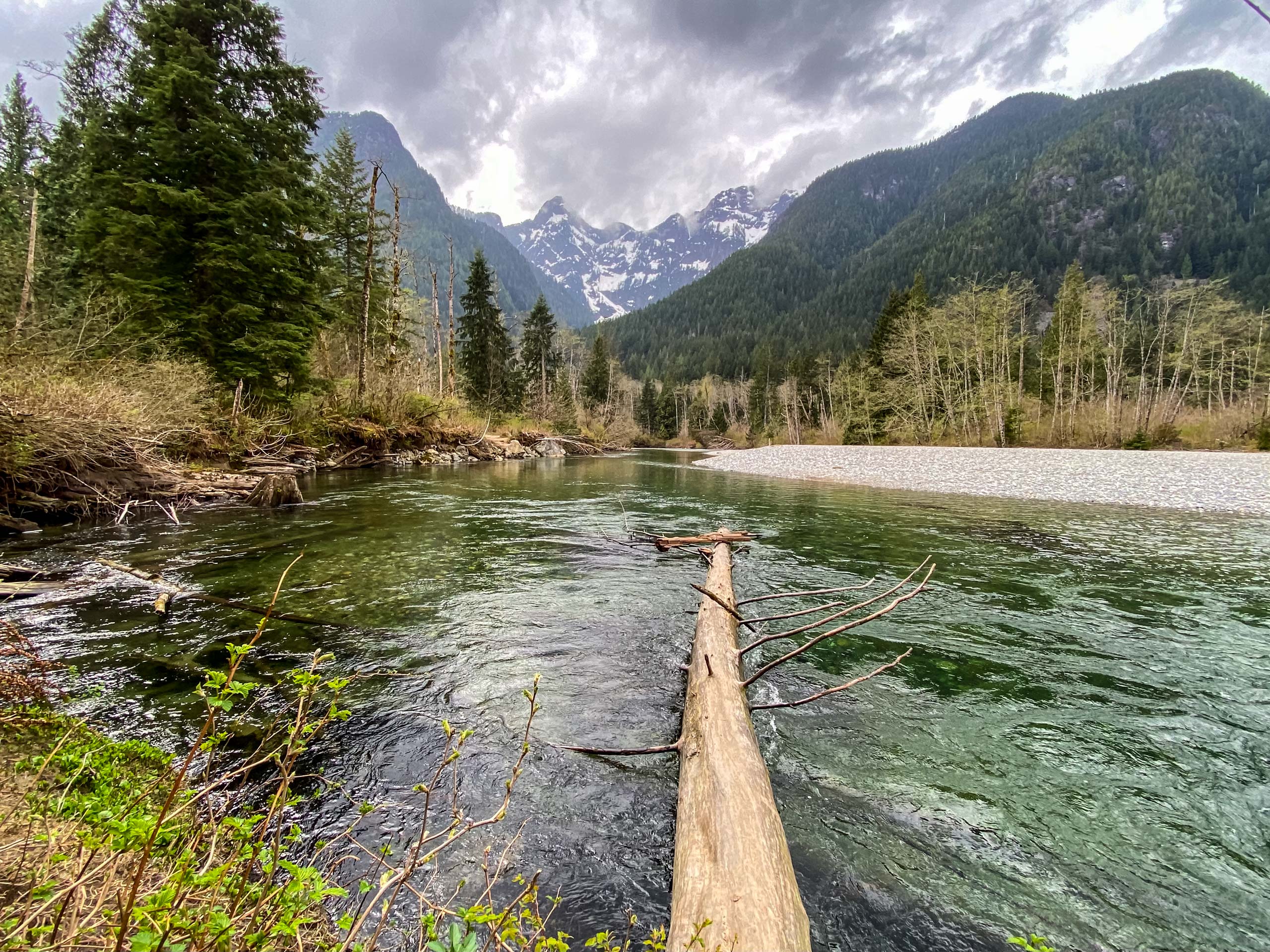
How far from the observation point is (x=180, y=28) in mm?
12484

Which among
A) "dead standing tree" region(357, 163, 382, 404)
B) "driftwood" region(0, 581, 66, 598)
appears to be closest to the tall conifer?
"dead standing tree" region(357, 163, 382, 404)

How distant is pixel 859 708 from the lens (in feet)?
11.0

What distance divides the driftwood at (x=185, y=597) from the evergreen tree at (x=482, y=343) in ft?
105

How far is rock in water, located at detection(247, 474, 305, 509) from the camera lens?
9.57 meters

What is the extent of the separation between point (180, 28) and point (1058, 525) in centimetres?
2298

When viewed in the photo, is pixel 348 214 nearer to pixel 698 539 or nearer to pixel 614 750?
pixel 698 539

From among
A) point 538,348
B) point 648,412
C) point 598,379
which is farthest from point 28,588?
point 648,412

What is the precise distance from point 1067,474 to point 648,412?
61.6 m

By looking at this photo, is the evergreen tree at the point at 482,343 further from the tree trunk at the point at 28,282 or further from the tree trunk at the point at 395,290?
the tree trunk at the point at 28,282

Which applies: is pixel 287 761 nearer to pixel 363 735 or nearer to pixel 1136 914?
pixel 363 735

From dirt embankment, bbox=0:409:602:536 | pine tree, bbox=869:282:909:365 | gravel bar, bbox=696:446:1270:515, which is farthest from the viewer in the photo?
pine tree, bbox=869:282:909:365

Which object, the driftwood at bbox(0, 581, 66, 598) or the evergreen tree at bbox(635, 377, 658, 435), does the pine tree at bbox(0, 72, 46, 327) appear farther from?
the evergreen tree at bbox(635, 377, 658, 435)

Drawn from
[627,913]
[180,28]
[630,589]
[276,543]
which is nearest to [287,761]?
[627,913]

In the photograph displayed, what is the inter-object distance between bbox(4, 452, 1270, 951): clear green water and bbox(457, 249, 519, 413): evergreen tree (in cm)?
3095
